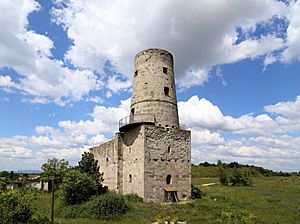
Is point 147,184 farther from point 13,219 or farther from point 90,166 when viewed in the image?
point 13,219

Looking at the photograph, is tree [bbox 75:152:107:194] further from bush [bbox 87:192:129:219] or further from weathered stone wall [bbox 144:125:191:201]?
bush [bbox 87:192:129:219]

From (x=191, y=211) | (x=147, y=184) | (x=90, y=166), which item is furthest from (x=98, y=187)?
(x=191, y=211)

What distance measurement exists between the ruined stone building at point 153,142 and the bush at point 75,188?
431cm

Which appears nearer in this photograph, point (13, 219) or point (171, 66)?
point (13, 219)

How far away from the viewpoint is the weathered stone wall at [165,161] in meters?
22.6

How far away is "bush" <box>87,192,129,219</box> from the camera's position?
17250 millimetres

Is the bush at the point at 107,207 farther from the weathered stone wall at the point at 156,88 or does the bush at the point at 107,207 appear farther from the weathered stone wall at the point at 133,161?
the weathered stone wall at the point at 156,88

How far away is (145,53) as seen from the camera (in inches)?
1025

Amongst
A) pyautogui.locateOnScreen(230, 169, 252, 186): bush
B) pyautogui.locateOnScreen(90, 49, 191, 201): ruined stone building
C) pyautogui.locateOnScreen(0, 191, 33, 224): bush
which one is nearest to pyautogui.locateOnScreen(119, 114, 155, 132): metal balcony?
pyautogui.locateOnScreen(90, 49, 191, 201): ruined stone building

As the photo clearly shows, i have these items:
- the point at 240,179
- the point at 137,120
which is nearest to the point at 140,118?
the point at 137,120

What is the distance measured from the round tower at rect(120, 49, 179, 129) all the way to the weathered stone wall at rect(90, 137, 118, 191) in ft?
13.2

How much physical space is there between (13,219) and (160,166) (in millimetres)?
13388

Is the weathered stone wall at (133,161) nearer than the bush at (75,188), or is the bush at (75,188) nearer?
the bush at (75,188)

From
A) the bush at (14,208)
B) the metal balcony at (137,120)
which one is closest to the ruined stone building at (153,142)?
the metal balcony at (137,120)
